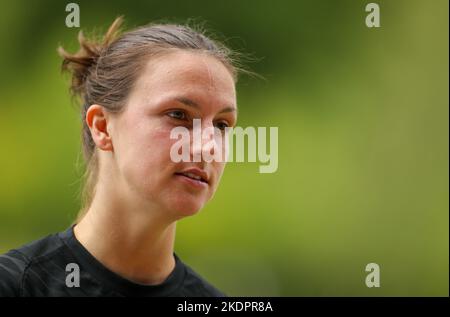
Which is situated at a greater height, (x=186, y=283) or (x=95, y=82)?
(x=95, y=82)

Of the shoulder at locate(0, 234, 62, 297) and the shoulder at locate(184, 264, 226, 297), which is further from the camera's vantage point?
the shoulder at locate(184, 264, 226, 297)

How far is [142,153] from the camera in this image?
1935mm

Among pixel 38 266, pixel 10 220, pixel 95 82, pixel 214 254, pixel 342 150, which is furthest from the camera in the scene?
pixel 342 150

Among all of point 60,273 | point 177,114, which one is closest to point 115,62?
point 177,114

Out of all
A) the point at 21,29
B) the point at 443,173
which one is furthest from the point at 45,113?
the point at 443,173

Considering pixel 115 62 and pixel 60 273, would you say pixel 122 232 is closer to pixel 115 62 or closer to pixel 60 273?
pixel 60 273

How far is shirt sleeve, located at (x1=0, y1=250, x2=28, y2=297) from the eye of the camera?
1.84 metres

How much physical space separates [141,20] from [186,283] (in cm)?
149

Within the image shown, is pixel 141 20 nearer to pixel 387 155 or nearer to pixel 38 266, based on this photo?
pixel 387 155

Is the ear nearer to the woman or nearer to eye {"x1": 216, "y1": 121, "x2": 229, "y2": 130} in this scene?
the woman

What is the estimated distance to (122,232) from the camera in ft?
6.57

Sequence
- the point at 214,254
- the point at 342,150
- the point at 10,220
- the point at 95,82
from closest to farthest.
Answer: the point at 95,82, the point at 10,220, the point at 214,254, the point at 342,150

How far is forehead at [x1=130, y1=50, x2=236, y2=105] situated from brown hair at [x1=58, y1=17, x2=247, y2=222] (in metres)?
0.03

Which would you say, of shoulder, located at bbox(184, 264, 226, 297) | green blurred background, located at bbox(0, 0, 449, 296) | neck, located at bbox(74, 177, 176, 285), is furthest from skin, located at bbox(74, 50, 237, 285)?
green blurred background, located at bbox(0, 0, 449, 296)
